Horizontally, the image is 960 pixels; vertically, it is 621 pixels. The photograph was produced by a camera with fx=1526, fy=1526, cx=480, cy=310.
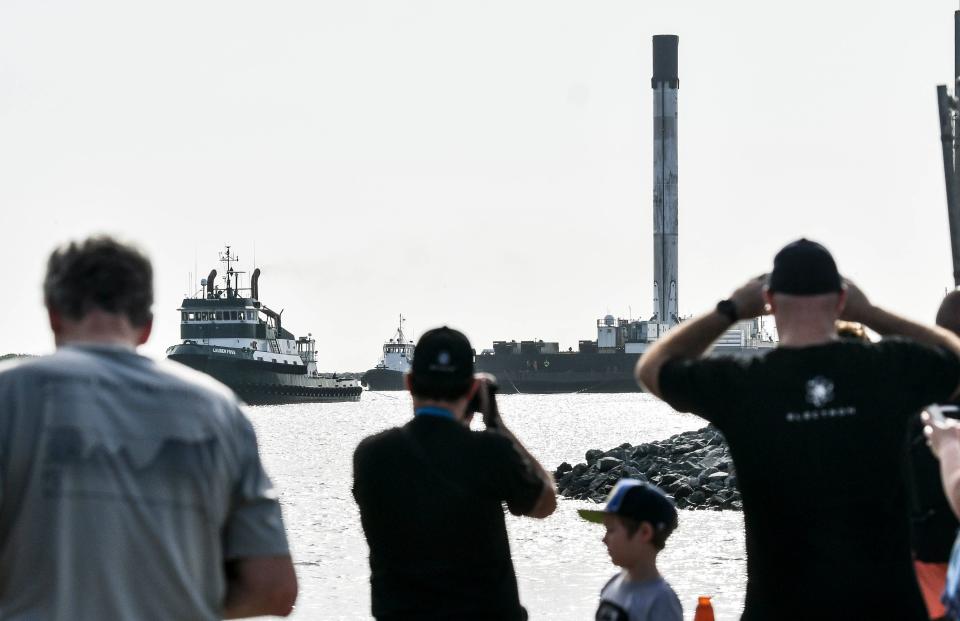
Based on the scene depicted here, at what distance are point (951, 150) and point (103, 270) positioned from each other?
13.8 m

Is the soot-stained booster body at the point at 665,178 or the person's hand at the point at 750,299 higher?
the soot-stained booster body at the point at 665,178

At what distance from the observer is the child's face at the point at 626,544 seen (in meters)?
4.16

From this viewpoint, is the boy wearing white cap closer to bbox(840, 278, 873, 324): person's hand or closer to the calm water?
bbox(840, 278, 873, 324): person's hand

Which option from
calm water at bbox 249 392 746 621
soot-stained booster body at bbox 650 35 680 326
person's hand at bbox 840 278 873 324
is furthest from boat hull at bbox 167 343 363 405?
person's hand at bbox 840 278 873 324

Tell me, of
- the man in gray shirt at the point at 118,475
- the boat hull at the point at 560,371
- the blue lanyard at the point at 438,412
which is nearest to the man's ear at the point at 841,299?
the blue lanyard at the point at 438,412

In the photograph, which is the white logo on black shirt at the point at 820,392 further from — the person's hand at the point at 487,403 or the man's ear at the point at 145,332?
the man's ear at the point at 145,332

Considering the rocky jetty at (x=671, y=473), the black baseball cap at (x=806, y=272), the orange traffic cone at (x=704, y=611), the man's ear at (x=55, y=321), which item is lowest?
the rocky jetty at (x=671, y=473)

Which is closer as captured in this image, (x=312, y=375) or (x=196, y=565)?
(x=196, y=565)

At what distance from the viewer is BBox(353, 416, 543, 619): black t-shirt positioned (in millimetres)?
3674

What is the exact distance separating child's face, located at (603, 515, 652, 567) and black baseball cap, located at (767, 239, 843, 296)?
47.2 inches

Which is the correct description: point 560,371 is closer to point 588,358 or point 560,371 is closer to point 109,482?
point 588,358

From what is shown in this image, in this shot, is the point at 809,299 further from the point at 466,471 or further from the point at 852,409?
the point at 466,471

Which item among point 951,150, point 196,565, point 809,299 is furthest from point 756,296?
point 951,150

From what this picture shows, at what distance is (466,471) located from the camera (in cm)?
368
